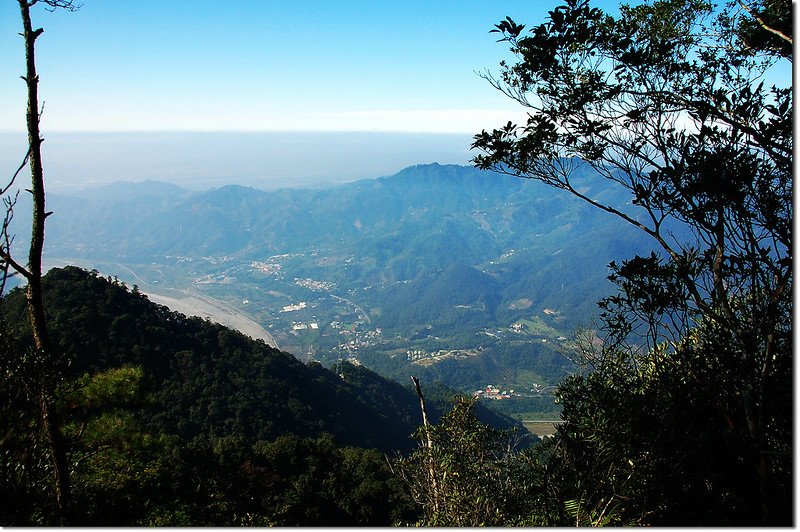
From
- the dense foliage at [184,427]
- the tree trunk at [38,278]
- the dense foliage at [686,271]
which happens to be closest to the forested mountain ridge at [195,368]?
the dense foliage at [184,427]

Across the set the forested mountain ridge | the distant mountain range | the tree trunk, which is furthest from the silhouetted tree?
the distant mountain range

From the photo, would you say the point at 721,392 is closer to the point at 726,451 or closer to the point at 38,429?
the point at 726,451

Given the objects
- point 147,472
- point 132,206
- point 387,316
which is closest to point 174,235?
point 132,206

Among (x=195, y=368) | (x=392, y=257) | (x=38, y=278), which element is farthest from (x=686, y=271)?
(x=392, y=257)

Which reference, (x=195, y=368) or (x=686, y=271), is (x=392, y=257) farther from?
(x=686, y=271)

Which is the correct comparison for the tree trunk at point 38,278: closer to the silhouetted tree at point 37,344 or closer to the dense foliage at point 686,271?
the silhouetted tree at point 37,344

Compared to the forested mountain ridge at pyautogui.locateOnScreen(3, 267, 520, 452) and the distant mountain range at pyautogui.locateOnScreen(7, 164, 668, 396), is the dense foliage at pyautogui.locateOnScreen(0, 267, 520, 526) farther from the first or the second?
the distant mountain range at pyautogui.locateOnScreen(7, 164, 668, 396)

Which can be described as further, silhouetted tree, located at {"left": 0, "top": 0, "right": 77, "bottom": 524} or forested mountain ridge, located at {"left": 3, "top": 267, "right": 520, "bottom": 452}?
forested mountain ridge, located at {"left": 3, "top": 267, "right": 520, "bottom": 452}

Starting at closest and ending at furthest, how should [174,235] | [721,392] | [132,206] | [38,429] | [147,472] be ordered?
1. [38,429]
2. [721,392]
3. [147,472]
4. [174,235]
5. [132,206]
